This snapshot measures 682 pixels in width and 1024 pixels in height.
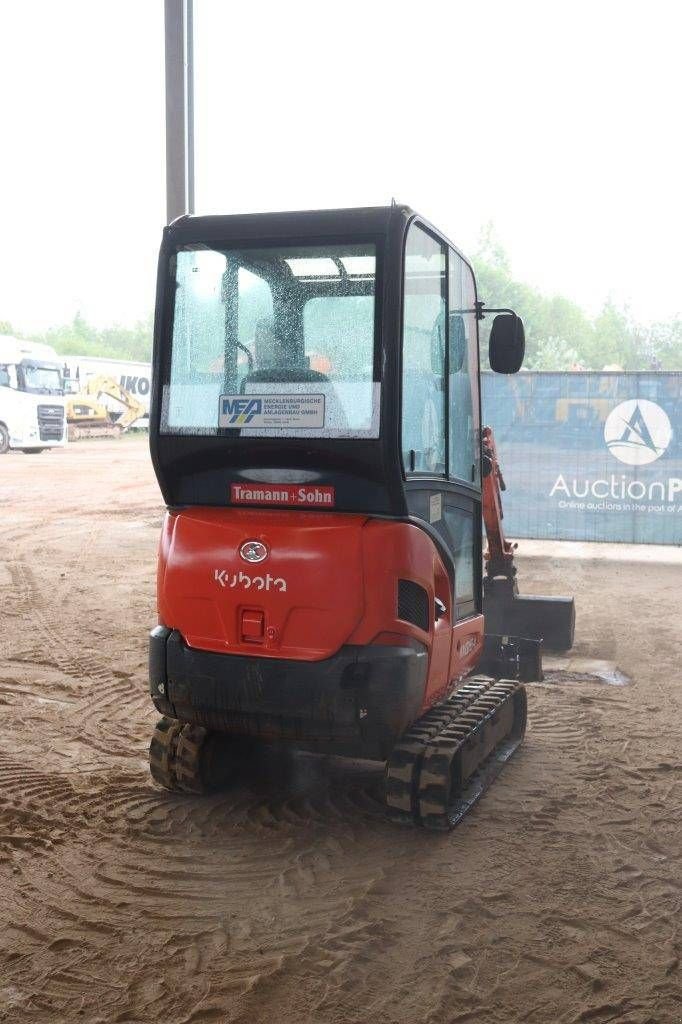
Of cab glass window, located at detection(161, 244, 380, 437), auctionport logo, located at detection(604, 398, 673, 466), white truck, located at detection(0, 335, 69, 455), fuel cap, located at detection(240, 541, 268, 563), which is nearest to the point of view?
cab glass window, located at detection(161, 244, 380, 437)

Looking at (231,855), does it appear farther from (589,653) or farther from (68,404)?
(68,404)

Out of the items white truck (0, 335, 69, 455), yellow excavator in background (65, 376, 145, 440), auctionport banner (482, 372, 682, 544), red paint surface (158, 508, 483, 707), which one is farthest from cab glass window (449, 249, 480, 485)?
yellow excavator in background (65, 376, 145, 440)

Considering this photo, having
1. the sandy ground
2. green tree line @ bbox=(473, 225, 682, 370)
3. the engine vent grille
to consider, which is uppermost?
green tree line @ bbox=(473, 225, 682, 370)

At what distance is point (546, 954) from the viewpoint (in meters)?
3.48

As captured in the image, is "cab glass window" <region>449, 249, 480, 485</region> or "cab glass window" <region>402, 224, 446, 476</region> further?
"cab glass window" <region>449, 249, 480, 485</region>

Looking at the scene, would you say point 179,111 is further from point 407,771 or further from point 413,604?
point 407,771

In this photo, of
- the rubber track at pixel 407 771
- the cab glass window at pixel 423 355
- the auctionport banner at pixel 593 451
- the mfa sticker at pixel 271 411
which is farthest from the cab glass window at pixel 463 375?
the auctionport banner at pixel 593 451

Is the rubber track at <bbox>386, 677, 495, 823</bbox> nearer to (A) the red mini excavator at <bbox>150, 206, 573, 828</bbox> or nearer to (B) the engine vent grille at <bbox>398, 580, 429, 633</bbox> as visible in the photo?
(A) the red mini excavator at <bbox>150, 206, 573, 828</bbox>

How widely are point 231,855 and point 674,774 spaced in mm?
2327

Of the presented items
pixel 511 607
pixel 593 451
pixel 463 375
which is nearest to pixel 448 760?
pixel 463 375

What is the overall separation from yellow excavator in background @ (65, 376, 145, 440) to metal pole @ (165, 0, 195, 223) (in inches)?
1061

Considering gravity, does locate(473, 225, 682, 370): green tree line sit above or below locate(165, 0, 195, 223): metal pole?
above

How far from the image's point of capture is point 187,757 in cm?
475

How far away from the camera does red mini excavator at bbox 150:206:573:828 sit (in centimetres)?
416
